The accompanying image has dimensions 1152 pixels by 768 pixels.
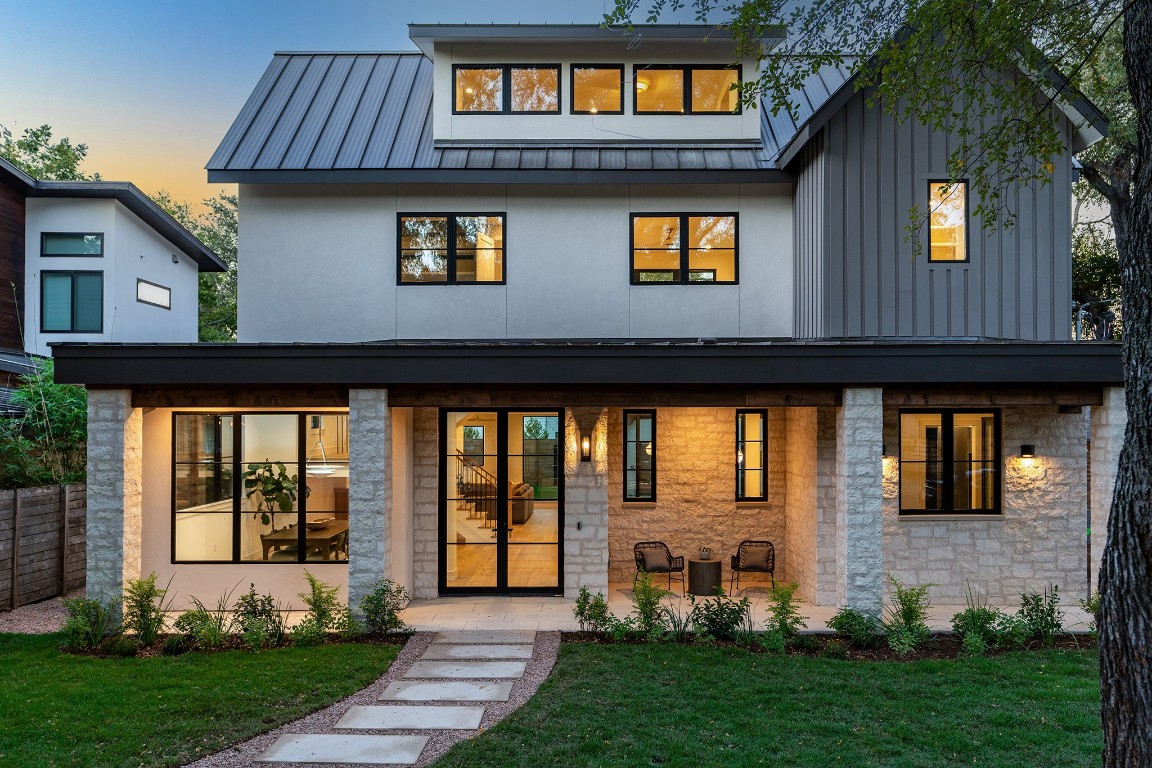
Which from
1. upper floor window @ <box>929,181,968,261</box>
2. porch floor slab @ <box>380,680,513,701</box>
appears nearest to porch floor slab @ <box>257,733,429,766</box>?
porch floor slab @ <box>380,680,513,701</box>

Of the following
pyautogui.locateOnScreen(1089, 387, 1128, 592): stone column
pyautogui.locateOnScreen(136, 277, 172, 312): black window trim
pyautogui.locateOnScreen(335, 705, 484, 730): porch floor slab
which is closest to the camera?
pyautogui.locateOnScreen(335, 705, 484, 730): porch floor slab

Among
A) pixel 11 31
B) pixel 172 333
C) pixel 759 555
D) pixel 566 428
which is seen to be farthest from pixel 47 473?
pixel 11 31

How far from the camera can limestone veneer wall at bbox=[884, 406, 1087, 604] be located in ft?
30.8

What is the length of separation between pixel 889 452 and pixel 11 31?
1588 inches

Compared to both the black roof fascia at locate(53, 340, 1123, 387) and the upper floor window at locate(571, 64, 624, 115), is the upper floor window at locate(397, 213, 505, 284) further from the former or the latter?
the black roof fascia at locate(53, 340, 1123, 387)

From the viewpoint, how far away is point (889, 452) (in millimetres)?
9500

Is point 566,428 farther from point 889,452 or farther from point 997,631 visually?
point 997,631

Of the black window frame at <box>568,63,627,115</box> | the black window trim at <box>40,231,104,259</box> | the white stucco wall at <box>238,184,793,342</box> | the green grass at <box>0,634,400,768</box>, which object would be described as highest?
the black window frame at <box>568,63,627,115</box>

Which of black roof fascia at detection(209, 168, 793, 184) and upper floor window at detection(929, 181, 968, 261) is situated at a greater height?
black roof fascia at detection(209, 168, 793, 184)

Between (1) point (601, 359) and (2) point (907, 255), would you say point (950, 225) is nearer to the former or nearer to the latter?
(2) point (907, 255)

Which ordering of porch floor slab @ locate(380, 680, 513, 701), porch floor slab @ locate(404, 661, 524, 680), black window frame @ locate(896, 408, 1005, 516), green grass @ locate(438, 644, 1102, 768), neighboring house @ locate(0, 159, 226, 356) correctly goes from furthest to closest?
neighboring house @ locate(0, 159, 226, 356) → black window frame @ locate(896, 408, 1005, 516) → porch floor slab @ locate(404, 661, 524, 680) → porch floor slab @ locate(380, 680, 513, 701) → green grass @ locate(438, 644, 1102, 768)

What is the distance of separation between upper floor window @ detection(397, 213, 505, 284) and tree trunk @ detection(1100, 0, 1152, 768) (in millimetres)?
8192

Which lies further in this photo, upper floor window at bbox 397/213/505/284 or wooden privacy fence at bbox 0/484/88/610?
upper floor window at bbox 397/213/505/284

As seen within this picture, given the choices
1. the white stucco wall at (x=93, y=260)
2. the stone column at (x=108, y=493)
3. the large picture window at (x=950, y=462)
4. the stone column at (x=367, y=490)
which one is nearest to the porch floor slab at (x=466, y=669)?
the stone column at (x=367, y=490)
